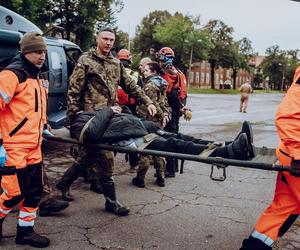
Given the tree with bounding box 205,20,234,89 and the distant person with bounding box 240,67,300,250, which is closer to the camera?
the distant person with bounding box 240,67,300,250

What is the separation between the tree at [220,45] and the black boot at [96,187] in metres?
68.3

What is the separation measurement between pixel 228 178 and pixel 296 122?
3920 millimetres

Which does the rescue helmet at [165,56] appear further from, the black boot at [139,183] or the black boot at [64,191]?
the black boot at [64,191]

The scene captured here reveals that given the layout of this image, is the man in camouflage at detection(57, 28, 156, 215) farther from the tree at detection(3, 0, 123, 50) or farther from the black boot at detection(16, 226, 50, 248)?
the tree at detection(3, 0, 123, 50)

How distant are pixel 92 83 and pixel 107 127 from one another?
85 cm

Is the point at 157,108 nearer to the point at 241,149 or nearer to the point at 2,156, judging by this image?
the point at 241,149

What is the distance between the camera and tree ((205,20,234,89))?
74.0 meters

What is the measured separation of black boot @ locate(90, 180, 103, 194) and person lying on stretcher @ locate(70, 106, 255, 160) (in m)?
1.53

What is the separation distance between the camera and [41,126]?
400 centimetres

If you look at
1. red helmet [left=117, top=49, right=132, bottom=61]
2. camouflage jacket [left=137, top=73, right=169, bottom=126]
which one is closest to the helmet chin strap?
camouflage jacket [left=137, top=73, right=169, bottom=126]

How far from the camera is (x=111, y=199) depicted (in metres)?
4.96

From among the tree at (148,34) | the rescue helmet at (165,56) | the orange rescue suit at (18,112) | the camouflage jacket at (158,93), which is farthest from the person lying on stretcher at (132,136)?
the tree at (148,34)

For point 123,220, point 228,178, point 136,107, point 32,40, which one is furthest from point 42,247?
point 228,178

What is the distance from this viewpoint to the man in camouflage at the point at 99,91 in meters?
4.86
